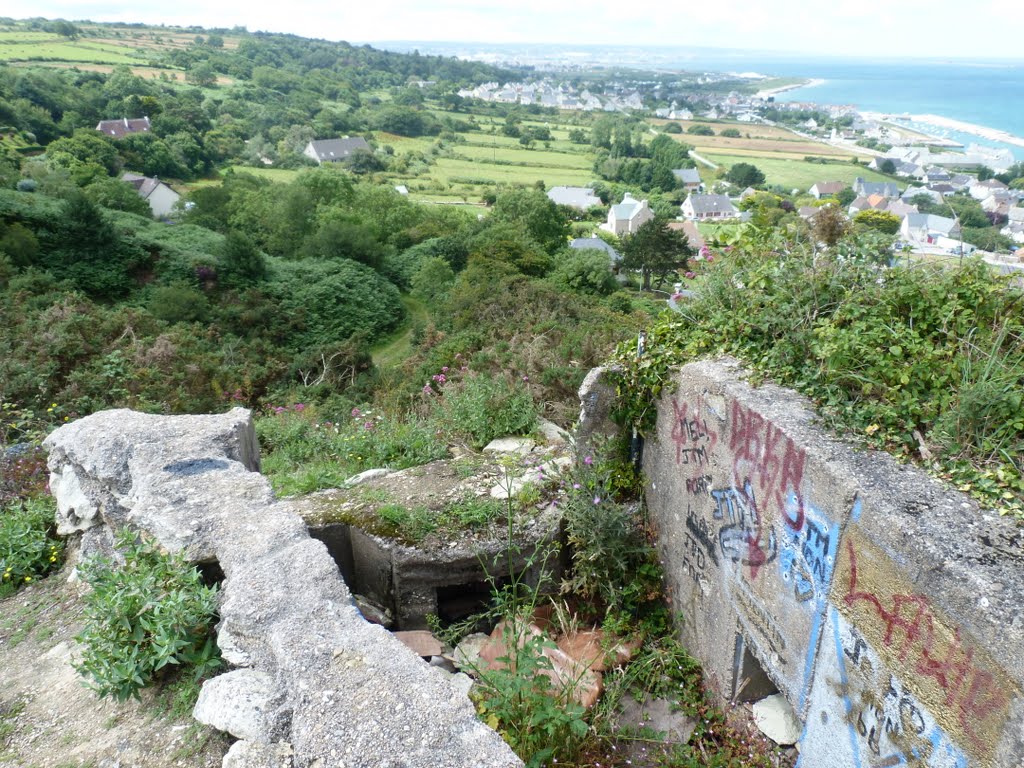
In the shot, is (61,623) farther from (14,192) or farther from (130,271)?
(14,192)

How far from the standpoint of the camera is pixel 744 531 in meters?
4.06

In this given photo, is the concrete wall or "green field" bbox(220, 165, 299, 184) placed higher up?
the concrete wall

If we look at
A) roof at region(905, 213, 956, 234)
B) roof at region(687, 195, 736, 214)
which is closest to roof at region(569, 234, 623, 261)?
roof at region(905, 213, 956, 234)

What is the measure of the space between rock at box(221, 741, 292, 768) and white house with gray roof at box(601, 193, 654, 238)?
49716mm

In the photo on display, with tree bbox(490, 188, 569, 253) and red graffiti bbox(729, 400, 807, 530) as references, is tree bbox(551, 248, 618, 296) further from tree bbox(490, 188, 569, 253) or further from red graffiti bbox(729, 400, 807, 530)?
red graffiti bbox(729, 400, 807, 530)

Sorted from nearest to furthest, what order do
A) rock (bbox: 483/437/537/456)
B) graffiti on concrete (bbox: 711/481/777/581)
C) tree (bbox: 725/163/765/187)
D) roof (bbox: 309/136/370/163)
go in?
graffiti on concrete (bbox: 711/481/777/581) < rock (bbox: 483/437/537/456) < roof (bbox: 309/136/370/163) < tree (bbox: 725/163/765/187)

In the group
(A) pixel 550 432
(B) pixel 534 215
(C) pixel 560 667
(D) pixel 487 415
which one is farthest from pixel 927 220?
(C) pixel 560 667

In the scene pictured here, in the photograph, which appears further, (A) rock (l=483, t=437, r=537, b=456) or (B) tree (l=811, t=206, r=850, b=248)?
(A) rock (l=483, t=437, r=537, b=456)

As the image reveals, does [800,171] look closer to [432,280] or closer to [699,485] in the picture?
[432,280]

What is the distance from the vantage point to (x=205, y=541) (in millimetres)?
3949

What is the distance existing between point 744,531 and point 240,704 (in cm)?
303

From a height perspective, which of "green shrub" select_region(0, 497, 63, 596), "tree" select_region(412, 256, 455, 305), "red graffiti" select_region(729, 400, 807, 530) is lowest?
"tree" select_region(412, 256, 455, 305)

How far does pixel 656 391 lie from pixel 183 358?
→ 1096 cm

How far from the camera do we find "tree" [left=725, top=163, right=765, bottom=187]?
65.8m
